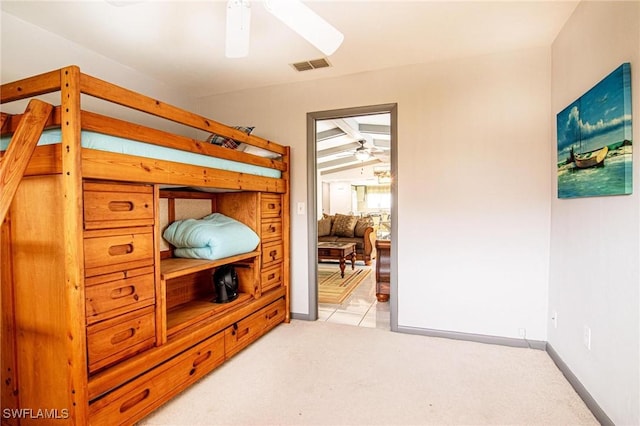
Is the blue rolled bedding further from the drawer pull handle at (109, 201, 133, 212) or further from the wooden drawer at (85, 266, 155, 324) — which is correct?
the drawer pull handle at (109, 201, 133, 212)

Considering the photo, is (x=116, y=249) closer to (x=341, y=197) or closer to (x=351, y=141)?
(x=351, y=141)

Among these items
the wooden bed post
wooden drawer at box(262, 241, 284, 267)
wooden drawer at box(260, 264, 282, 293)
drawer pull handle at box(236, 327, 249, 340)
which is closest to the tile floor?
wooden drawer at box(260, 264, 282, 293)

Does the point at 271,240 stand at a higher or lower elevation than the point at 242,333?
higher

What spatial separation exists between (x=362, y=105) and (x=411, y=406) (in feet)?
7.81

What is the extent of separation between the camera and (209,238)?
2.29 meters

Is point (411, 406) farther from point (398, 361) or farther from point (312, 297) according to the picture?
point (312, 297)

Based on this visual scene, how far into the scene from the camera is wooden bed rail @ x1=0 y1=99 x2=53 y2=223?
4.12ft

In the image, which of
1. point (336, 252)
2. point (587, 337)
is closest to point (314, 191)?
point (587, 337)

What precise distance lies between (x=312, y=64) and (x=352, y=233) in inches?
163

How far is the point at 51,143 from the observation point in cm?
141

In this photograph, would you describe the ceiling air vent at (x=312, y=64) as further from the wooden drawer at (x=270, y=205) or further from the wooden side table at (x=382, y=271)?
the wooden side table at (x=382, y=271)

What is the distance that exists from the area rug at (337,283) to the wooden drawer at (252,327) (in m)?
1.00

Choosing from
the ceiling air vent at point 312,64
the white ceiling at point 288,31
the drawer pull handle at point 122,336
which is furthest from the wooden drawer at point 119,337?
the ceiling air vent at point 312,64

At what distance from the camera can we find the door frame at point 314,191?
2.87m
